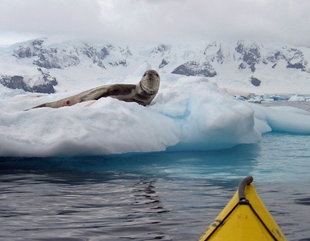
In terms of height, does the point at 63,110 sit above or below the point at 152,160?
above

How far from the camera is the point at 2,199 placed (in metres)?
3.96

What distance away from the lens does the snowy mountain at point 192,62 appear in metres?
157

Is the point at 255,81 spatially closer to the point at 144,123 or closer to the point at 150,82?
the point at 150,82

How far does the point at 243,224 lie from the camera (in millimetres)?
2129

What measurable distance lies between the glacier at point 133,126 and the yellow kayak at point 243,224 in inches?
148

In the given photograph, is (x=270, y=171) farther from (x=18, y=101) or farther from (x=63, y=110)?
(x=18, y=101)

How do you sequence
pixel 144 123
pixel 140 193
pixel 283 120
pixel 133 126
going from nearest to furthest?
pixel 140 193 < pixel 133 126 < pixel 144 123 < pixel 283 120

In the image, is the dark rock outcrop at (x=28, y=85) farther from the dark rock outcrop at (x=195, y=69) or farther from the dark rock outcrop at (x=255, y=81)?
the dark rock outcrop at (x=255, y=81)

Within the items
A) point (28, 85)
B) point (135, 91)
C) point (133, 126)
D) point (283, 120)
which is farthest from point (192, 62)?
point (133, 126)

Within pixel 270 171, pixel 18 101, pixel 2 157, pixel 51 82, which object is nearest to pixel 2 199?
pixel 2 157

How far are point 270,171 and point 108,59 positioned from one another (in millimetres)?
189593

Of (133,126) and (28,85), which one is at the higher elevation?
(28,85)

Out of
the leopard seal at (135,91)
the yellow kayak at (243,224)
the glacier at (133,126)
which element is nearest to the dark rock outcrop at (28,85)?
the leopard seal at (135,91)

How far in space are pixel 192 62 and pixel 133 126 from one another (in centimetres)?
17133
